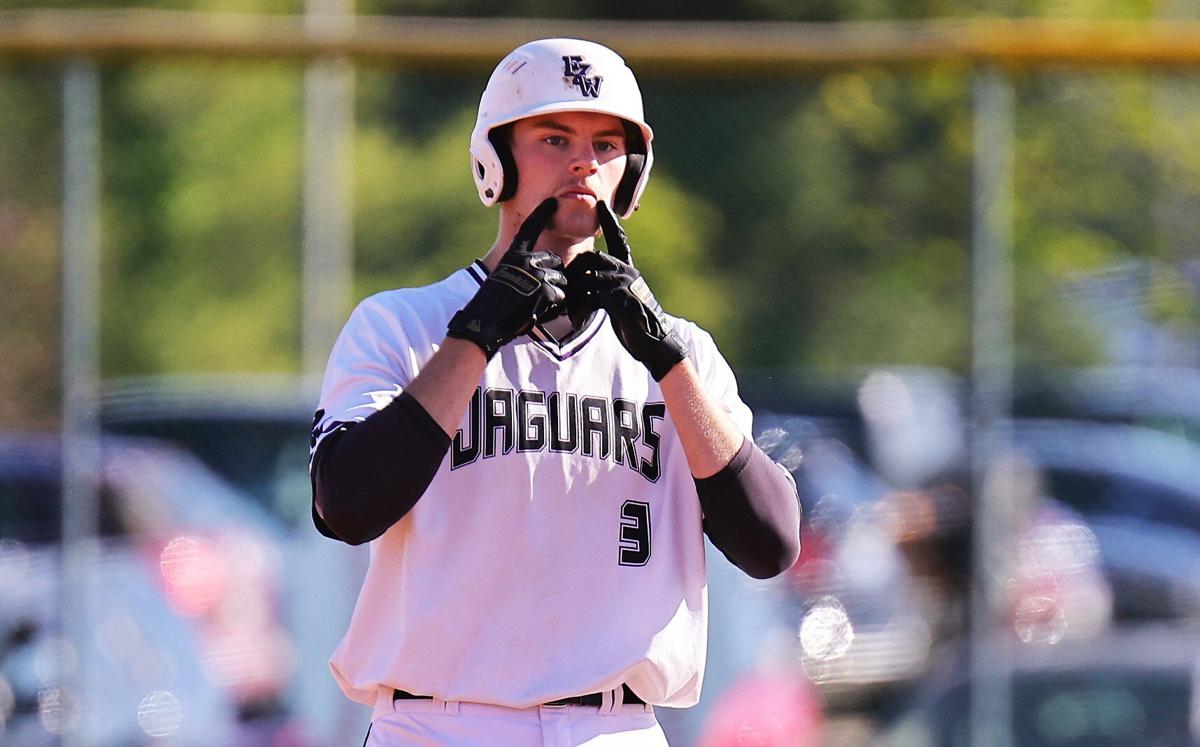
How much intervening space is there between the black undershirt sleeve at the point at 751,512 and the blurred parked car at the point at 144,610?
3.54 metres

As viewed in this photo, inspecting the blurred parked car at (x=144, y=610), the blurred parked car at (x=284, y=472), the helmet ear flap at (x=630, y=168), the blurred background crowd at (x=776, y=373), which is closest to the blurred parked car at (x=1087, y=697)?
the blurred background crowd at (x=776, y=373)

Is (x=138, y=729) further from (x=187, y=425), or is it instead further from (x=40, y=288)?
(x=40, y=288)

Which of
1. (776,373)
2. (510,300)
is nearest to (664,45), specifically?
(776,373)

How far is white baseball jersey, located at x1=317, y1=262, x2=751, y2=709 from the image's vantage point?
2924 mm

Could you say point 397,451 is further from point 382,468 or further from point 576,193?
point 576,193

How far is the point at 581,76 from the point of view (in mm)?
3008

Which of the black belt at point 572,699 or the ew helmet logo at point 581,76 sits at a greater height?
the ew helmet logo at point 581,76

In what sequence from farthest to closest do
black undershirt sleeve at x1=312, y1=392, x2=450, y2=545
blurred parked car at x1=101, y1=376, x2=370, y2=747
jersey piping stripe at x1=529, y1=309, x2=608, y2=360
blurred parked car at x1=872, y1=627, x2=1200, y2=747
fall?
blurred parked car at x1=101, y1=376, x2=370, y2=747
blurred parked car at x1=872, y1=627, x2=1200, y2=747
jersey piping stripe at x1=529, y1=309, x2=608, y2=360
black undershirt sleeve at x1=312, y1=392, x2=450, y2=545

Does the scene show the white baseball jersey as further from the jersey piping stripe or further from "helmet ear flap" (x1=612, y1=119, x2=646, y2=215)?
"helmet ear flap" (x1=612, y1=119, x2=646, y2=215)

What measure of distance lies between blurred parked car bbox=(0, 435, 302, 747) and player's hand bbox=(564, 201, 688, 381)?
3629 millimetres

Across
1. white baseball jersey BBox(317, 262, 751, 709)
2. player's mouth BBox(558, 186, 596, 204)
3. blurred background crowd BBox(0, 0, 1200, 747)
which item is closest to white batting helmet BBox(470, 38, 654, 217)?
player's mouth BBox(558, 186, 596, 204)

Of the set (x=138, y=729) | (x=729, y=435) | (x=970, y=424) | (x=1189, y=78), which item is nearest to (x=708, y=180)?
(x=970, y=424)

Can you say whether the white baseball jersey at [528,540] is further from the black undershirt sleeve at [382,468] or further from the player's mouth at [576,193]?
the player's mouth at [576,193]

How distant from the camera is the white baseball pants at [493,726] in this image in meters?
2.91
